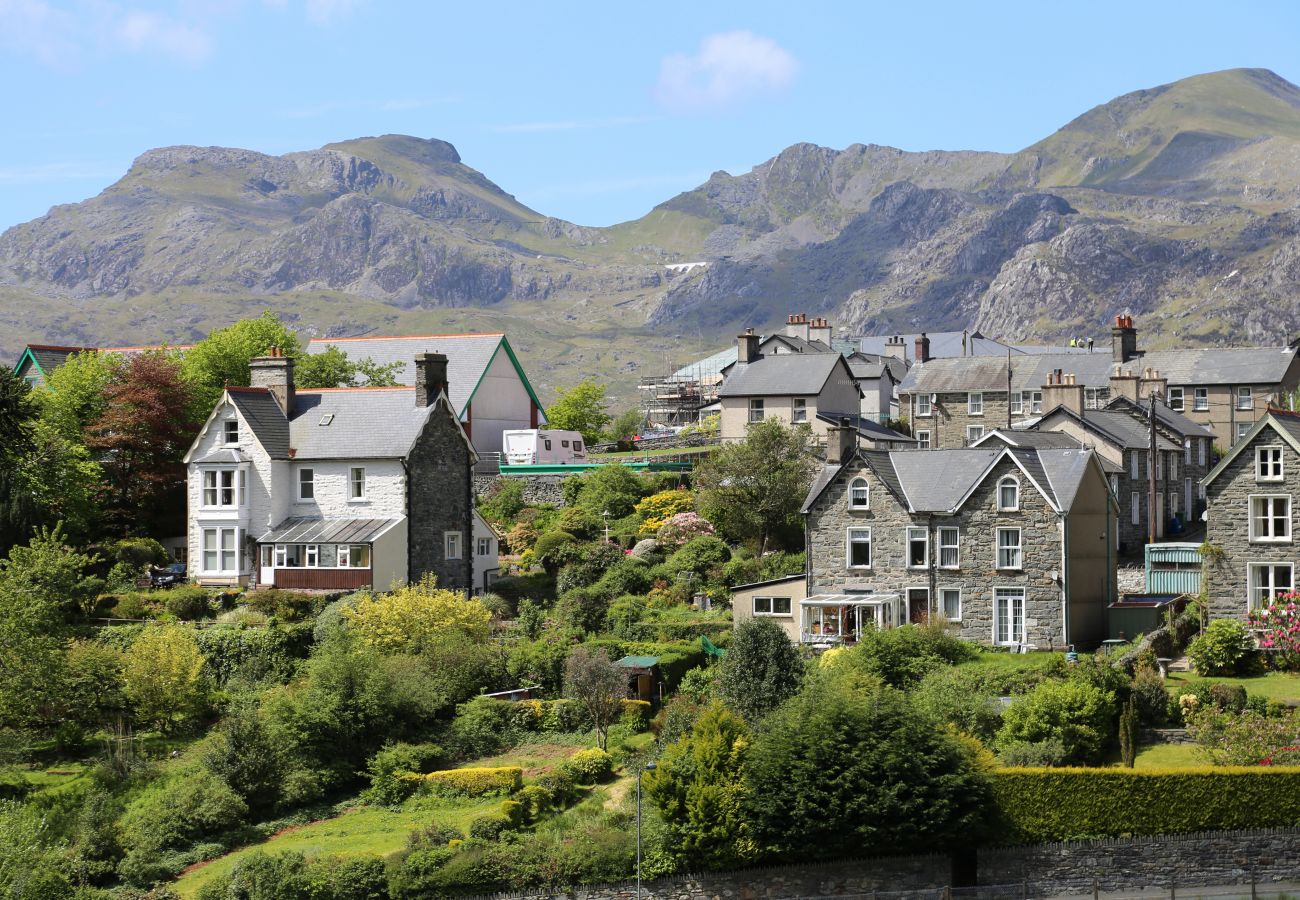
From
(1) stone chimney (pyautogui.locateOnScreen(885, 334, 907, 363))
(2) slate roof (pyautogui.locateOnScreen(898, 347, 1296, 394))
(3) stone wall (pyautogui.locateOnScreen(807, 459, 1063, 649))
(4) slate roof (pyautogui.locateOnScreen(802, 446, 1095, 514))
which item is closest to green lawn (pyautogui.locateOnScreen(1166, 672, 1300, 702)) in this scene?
(3) stone wall (pyautogui.locateOnScreen(807, 459, 1063, 649))

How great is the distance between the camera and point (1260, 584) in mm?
48438

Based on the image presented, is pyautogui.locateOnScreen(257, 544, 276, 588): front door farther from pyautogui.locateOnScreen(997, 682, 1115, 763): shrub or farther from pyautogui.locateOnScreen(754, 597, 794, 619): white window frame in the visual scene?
pyautogui.locateOnScreen(997, 682, 1115, 763): shrub

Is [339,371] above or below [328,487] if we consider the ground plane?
above

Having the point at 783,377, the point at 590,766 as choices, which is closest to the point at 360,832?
the point at 590,766

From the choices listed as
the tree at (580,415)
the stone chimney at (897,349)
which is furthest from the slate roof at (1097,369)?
the stone chimney at (897,349)

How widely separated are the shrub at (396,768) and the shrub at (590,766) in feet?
15.0

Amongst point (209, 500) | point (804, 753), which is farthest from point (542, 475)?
point (804, 753)

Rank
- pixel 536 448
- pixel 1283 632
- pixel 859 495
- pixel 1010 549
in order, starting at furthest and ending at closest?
pixel 536 448, pixel 859 495, pixel 1010 549, pixel 1283 632

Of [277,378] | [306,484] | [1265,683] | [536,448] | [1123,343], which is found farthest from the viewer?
[1123,343]

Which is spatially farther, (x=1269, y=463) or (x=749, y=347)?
(x=749, y=347)

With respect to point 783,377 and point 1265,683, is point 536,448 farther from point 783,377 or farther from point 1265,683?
point 1265,683

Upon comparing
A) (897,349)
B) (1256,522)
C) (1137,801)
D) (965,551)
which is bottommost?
(1137,801)

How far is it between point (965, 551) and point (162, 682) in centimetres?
2666

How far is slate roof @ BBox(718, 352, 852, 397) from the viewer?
77.7 m
